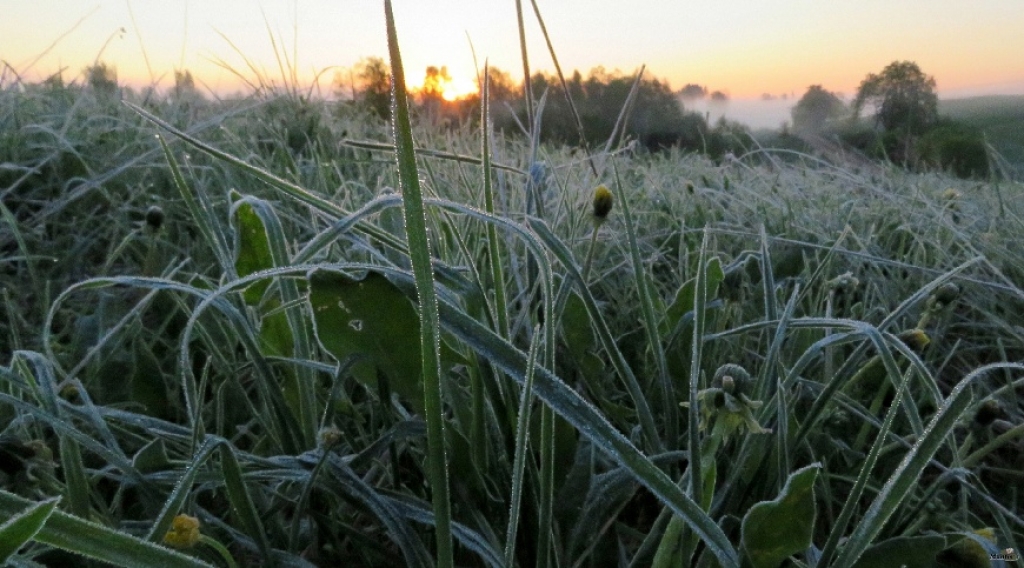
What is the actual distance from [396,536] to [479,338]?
0.60 ft

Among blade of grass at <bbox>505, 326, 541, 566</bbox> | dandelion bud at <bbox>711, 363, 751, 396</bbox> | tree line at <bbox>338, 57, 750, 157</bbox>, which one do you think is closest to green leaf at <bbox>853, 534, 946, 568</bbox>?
dandelion bud at <bbox>711, 363, 751, 396</bbox>

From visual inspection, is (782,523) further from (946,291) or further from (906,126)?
(906,126)

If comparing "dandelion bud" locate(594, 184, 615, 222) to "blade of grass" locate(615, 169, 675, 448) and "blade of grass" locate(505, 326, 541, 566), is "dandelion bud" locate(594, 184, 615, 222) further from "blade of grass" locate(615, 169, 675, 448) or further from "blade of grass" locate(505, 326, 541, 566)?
"blade of grass" locate(505, 326, 541, 566)

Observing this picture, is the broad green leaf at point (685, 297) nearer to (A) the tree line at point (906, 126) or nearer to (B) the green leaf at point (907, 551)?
(B) the green leaf at point (907, 551)

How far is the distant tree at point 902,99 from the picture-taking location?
3.87 metres

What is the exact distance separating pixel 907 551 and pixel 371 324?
0.41m

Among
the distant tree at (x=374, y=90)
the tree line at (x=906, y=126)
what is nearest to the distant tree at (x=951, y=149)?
the tree line at (x=906, y=126)

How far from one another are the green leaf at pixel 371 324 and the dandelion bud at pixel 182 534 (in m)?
0.16

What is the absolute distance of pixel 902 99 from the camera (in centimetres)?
420

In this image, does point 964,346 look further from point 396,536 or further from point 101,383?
point 101,383

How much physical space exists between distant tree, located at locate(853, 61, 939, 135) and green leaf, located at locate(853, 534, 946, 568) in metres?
3.60

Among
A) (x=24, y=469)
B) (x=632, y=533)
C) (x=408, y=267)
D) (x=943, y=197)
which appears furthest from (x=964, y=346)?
(x=24, y=469)

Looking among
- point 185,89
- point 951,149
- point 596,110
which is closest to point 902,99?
point 951,149

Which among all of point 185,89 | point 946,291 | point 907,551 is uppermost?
point 185,89
